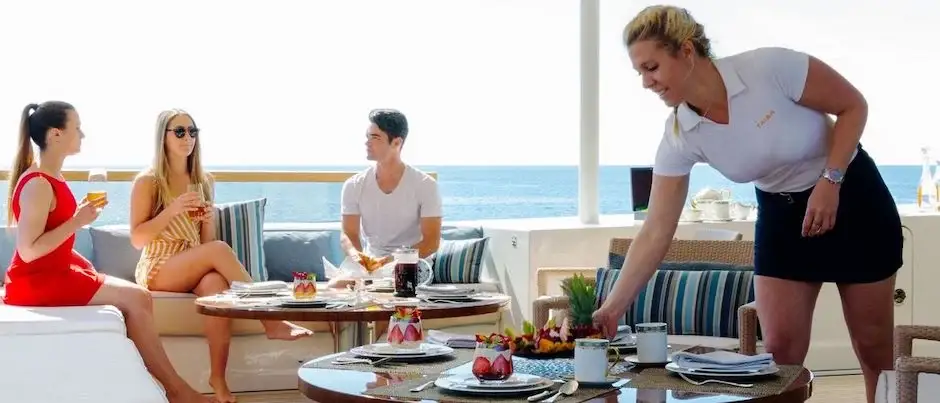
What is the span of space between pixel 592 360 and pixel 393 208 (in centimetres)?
315

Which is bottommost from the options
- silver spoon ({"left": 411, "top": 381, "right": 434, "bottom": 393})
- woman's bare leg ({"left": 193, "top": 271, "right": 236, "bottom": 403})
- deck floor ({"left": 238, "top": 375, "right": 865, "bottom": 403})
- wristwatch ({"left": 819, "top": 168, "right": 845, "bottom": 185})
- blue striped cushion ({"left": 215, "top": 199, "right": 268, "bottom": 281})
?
deck floor ({"left": 238, "top": 375, "right": 865, "bottom": 403})

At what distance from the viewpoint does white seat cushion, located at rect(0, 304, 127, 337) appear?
3.76 m

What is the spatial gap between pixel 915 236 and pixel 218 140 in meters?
23.4

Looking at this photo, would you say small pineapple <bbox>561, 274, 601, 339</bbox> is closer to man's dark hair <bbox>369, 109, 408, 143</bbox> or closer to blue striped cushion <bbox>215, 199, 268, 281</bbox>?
man's dark hair <bbox>369, 109, 408, 143</bbox>

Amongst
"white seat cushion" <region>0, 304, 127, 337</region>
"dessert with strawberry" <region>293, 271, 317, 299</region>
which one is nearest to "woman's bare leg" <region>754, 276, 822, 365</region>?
"dessert with strawberry" <region>293, 271, 317, 299</region>

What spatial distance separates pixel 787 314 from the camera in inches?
109

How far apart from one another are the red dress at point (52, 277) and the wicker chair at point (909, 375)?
2.95 m

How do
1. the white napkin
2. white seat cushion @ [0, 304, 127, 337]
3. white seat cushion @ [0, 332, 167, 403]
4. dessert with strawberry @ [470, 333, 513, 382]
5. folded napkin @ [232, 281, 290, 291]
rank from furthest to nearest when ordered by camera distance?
1. the white napkin
2. folded napkin @ [232, 281, 290, 291]
3. white seat cushion @ [0, 304, 127, 337]
4. white seat cushion @ [0, 332, 167, 403]
5. dessert with strawberry @ [470, 333, 513, 382]

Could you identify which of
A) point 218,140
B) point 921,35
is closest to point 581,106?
point 921,35

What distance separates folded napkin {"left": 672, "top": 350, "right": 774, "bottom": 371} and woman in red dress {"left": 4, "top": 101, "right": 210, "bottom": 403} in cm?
255

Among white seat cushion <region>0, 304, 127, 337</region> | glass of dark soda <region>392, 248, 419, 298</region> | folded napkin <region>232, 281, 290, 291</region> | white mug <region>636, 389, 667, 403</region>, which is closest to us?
white mug <region>636, 389, 667, 403</region>

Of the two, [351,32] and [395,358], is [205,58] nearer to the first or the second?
[351,32]

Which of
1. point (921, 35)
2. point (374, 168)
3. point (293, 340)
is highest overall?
point (921, 35)

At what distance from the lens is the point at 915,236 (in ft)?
19.9
